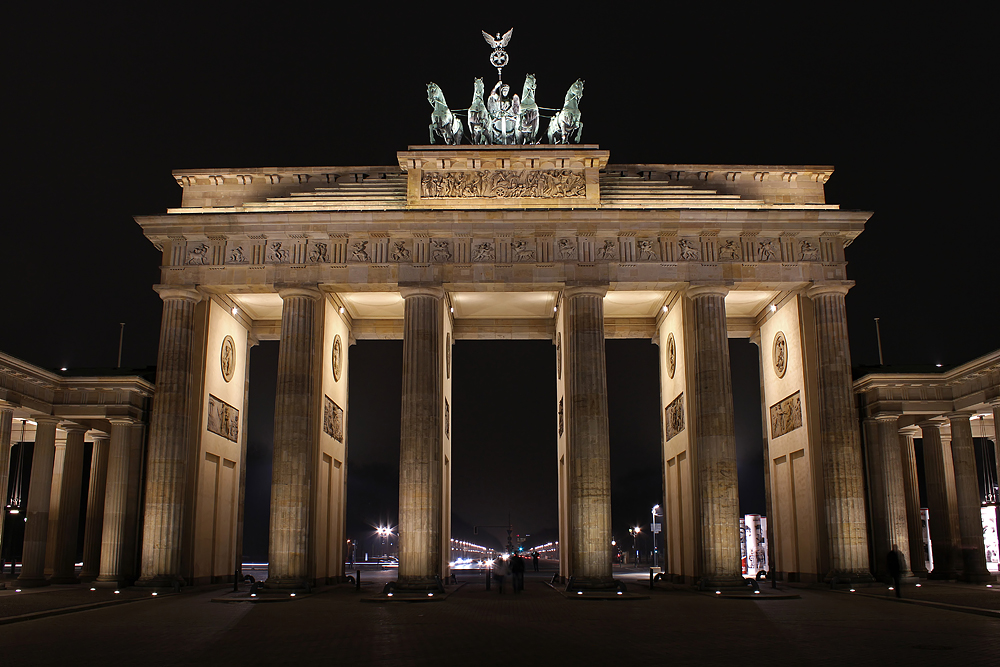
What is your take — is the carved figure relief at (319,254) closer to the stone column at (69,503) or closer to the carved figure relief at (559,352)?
the carved figure relief at (559,352)

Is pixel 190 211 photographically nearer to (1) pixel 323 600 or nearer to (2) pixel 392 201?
(2) pixel 392 201

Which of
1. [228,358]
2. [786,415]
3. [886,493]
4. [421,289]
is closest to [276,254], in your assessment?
[421,289]

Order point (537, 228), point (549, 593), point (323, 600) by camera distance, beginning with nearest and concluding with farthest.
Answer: point (323, 600) → point (549, 593) → point (537, 228)

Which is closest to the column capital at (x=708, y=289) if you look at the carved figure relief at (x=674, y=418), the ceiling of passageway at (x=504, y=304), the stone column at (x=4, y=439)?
the ceiling of passageway at (x=504, y=304)

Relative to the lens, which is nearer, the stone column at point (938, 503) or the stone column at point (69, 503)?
the stone column at point (938, 503)

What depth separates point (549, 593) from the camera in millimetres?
31594

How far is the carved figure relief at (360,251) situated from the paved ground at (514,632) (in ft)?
44.8

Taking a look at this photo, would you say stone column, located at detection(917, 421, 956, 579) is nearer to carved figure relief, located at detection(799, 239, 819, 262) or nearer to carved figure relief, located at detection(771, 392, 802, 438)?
carved figure relief, located at detection(771, 392, 802, 438)

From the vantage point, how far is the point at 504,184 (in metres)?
34.8

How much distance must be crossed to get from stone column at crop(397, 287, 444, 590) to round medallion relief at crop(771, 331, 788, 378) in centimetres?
1546

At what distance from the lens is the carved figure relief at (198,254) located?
34.1 meters

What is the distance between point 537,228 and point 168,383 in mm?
16151

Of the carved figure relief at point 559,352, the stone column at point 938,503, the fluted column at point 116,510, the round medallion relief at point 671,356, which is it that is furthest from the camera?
the carved figure relief at point 559,352

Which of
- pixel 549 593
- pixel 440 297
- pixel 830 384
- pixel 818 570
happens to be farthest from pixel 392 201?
pixel 818 570
